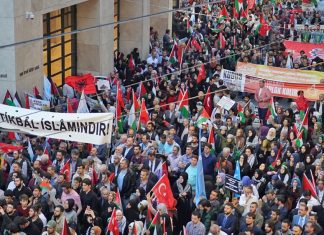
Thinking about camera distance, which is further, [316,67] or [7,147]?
[316,67]

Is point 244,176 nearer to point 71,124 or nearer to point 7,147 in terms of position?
point 71,124

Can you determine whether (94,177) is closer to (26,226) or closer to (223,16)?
(26,226)

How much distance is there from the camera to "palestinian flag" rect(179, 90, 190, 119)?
20.6 metres

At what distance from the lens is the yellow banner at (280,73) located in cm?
2433

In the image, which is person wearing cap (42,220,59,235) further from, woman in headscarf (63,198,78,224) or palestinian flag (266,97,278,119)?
palestinian flag (266,97,278,119)

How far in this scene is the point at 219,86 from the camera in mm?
22953

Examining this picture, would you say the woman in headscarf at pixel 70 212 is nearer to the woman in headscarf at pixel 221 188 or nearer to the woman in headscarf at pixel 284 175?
the woman in headscarf at pixel 221 188

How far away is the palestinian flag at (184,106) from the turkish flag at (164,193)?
A: 6.15 m

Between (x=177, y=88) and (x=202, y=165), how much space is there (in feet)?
23.0

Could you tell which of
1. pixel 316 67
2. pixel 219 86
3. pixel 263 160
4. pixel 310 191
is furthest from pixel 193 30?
pixel 310 191

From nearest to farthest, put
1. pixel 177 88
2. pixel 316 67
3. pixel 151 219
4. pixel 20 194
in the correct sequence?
1. pixel 151 219
2. pixel 20 194
3. pixel 177 88
4. pixel 316 67

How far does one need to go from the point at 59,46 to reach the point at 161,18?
777cm

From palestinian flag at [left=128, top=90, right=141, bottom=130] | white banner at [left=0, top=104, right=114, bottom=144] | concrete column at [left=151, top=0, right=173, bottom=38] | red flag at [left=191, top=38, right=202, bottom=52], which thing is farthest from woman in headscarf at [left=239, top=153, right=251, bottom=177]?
concrete column at [left=151, top=0, right=173, bottom=38]

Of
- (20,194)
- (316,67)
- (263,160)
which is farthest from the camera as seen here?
(316,67)
